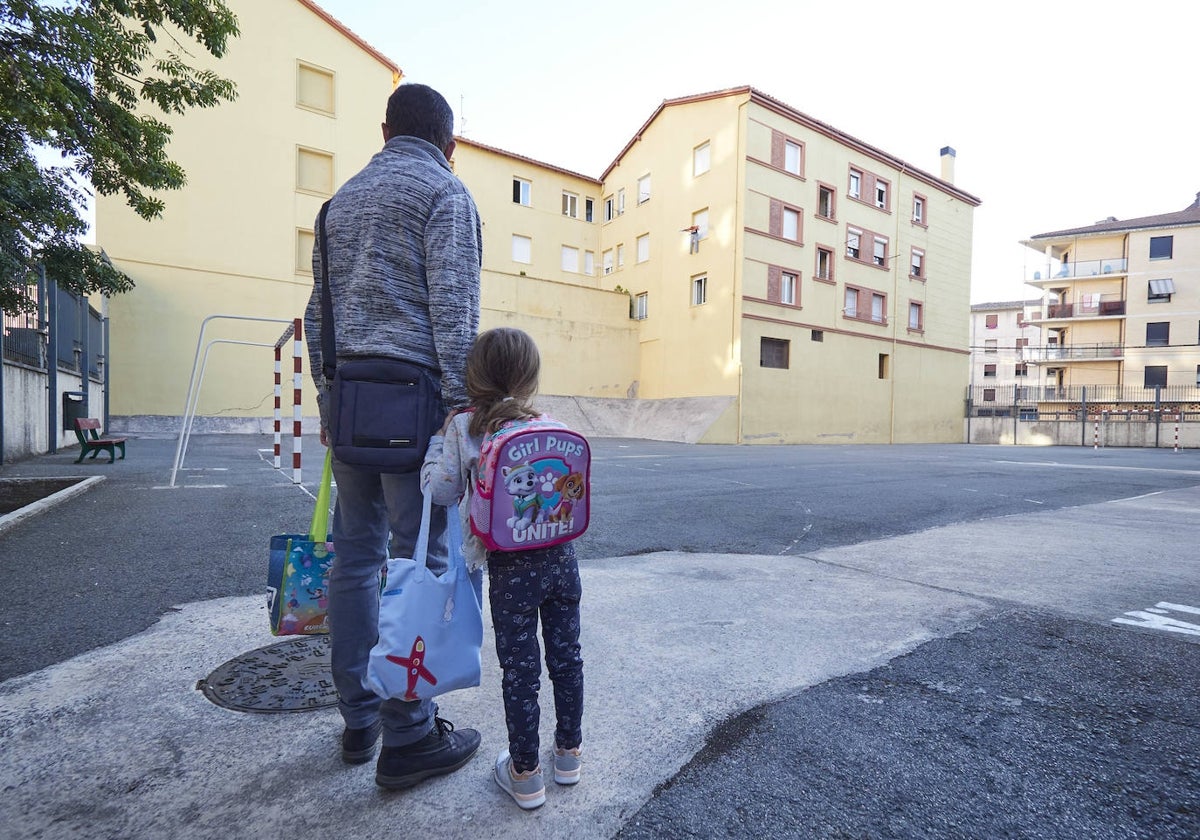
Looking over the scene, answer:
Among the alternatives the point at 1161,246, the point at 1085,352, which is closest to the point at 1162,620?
the point at 1085,352

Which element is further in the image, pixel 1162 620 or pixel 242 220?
pixel 242 220

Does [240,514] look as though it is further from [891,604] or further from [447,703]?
[891,604]

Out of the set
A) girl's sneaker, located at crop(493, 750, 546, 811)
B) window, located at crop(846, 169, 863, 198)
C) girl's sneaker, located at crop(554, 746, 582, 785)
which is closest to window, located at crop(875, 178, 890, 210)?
window, located at crop(846, 169, 863, 198)

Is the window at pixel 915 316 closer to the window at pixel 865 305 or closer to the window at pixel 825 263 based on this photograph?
the window at pixel 865 305

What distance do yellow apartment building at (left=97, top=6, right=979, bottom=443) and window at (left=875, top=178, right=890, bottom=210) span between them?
87mm

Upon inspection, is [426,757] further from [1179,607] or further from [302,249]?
[302,249]

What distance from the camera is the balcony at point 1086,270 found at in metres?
44.6

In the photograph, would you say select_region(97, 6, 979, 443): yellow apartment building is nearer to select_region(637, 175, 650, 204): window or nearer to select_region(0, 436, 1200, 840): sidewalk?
select_region(637, 175, 650, 204): window

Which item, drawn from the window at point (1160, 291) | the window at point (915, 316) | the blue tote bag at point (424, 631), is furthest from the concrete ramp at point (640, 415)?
the window at point (1160, 291)

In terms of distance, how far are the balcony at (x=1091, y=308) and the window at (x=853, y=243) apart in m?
29.1

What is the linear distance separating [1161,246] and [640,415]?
41.7 meters

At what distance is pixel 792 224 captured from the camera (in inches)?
1011

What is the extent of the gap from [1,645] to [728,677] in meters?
3.03

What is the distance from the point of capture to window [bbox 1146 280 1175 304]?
42309mm
